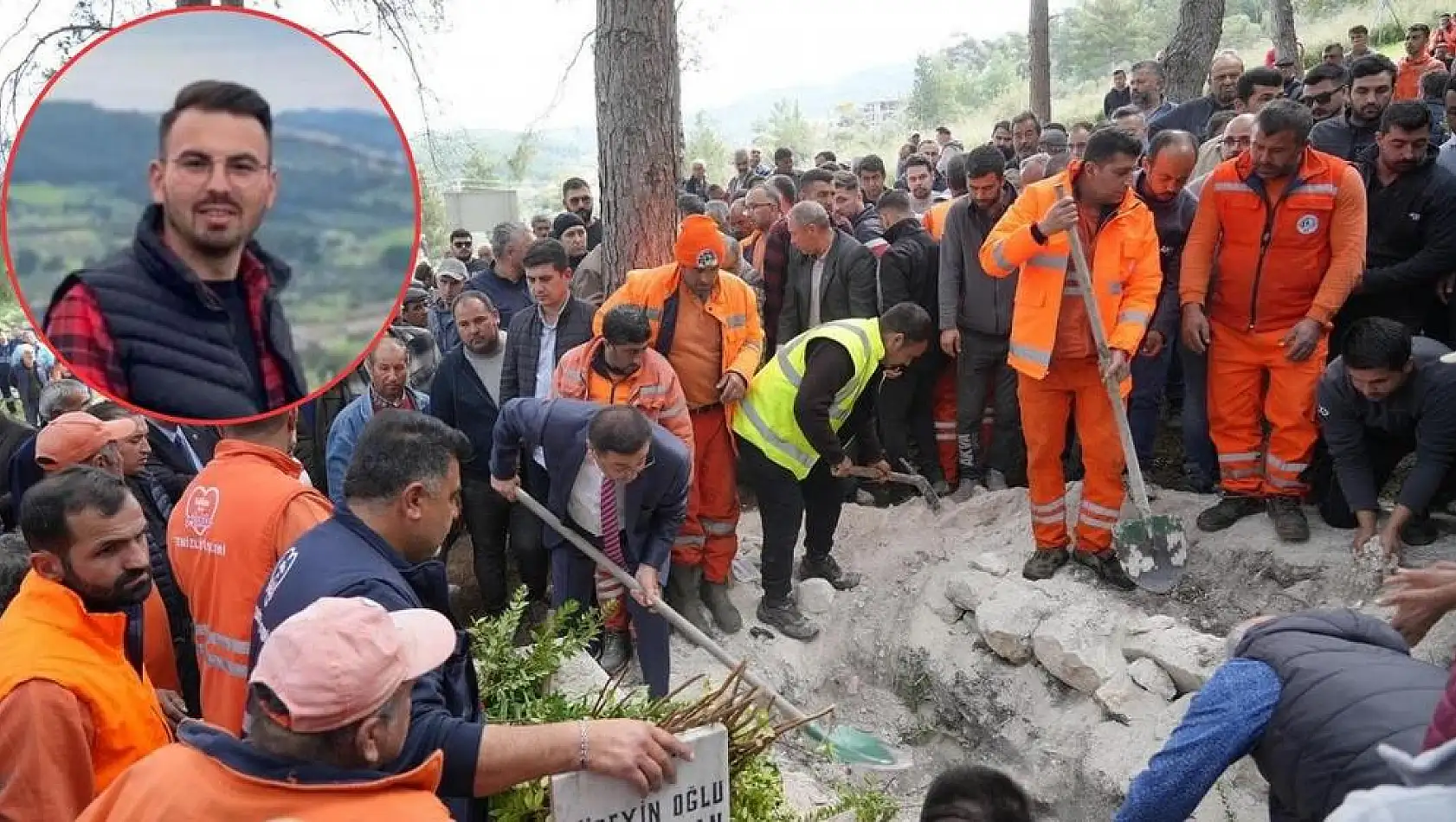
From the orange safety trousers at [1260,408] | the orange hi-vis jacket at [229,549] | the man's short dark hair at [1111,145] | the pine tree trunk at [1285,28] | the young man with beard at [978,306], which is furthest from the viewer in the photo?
the pine tree trunk at [1285,28]

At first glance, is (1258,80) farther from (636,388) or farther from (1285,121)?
(636,388)

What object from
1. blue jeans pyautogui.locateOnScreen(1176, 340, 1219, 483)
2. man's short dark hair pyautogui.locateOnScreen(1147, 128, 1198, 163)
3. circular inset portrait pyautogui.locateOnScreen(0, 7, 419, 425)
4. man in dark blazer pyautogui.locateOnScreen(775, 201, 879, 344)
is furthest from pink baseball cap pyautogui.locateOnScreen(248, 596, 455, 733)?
man's short dark hair pyautogui.locateOnScreen(1147, 128, 1198, 163)

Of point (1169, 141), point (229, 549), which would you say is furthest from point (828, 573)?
point (229, 549)

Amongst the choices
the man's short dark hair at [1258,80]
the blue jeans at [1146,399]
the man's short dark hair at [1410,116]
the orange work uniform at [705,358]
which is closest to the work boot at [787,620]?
the orange work uniform at [705,358]

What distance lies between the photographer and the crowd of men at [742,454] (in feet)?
6.66

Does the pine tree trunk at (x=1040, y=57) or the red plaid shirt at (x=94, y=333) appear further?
the pine tree trunk at (x=1040, y=57)

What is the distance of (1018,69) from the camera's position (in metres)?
53.5

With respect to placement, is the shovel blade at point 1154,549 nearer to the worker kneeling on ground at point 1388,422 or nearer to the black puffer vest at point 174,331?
the worker kneeling on ground at point 1388,422

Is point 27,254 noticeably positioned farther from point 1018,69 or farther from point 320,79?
point 1018,69

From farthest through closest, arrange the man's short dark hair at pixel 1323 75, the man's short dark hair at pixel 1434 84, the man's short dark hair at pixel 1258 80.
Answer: the man's short dark hair at pixel 1434 84 < the man's short dark hair at pixel 1258 80 < the man's short dark hair at pixel 1323 75

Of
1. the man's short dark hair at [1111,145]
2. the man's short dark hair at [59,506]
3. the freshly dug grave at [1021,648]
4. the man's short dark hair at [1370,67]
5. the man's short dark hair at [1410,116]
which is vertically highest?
the man's short dark hair at [1370,67]

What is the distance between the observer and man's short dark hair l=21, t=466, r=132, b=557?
246 cm

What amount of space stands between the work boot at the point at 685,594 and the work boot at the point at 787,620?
36 cm

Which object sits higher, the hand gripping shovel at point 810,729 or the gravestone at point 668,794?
the gravestone at point 668,794
